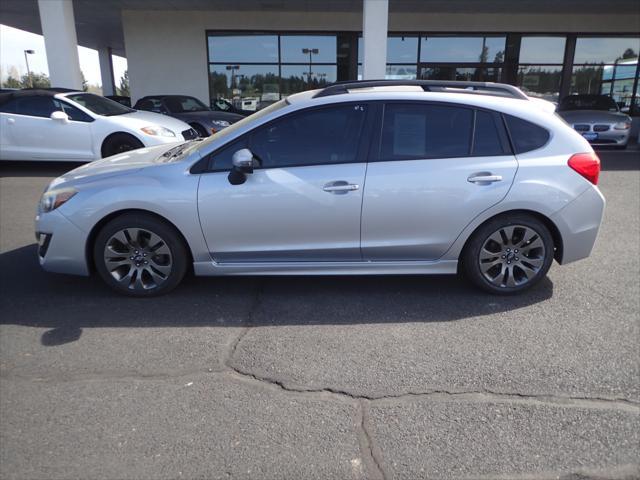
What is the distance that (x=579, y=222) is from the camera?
167 inches

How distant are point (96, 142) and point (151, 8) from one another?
9111mm

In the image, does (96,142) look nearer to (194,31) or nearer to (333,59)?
(194,31)

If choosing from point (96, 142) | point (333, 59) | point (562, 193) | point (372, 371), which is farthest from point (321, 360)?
point (333, 59)

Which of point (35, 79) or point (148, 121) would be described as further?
point (35, 79)

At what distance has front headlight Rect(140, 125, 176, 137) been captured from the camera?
926cm

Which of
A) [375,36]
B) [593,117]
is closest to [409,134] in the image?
[375,36]

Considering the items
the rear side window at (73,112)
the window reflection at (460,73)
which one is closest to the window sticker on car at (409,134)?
the rear side window at (73,112)

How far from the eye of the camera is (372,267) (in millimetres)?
4238

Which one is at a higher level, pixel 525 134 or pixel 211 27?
pixel 211 27

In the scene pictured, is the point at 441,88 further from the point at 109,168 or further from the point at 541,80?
the point at 541,80

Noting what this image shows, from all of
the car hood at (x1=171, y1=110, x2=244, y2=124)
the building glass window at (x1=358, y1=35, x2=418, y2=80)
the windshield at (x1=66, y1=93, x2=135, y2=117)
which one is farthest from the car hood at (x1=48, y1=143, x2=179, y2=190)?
the building glass window at (x1=358, y1=35, x2=418, y2=80)

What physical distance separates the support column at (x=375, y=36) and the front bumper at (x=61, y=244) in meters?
8.81

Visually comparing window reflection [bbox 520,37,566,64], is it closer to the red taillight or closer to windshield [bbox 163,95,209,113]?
windshield [bbox 163,95,209,113]

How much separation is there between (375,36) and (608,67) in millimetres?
11508
